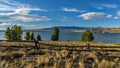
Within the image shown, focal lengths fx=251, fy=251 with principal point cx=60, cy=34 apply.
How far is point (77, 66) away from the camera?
564 inches

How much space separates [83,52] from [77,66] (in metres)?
7.52

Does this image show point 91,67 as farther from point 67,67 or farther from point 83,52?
point 83,52

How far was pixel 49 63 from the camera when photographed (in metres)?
15.5

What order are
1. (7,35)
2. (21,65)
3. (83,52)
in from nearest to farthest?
(21,65) < (83,52) < (7,35)

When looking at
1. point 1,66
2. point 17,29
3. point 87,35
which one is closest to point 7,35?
point 17,29

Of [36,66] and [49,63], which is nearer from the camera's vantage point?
[36,66]

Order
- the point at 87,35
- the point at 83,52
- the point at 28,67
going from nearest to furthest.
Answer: the point at 28,67 → the point at 83,52 → the point at 87,35

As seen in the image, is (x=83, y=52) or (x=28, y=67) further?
(x=83, y=52)

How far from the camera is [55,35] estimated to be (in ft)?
346

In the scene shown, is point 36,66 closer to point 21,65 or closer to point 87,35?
point 21,65

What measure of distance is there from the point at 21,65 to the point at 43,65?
1.30 meters

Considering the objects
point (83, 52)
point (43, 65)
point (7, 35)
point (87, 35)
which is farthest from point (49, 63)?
point (7, 35)

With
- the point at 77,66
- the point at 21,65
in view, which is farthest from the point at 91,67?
the point at 21,65

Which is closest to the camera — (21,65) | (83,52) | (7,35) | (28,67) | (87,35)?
(28,67)
